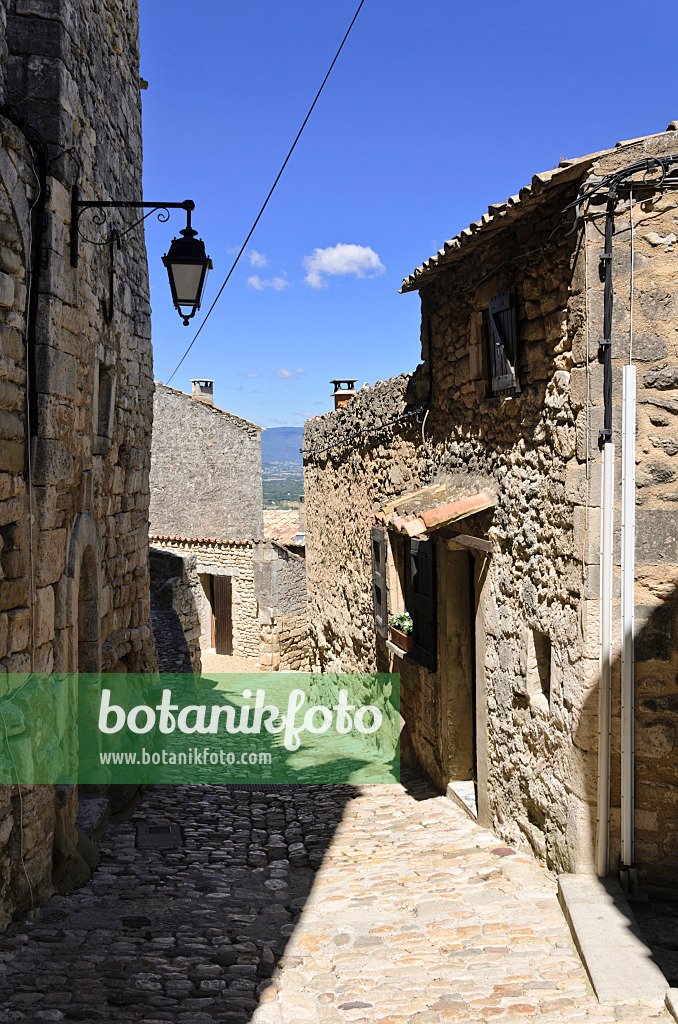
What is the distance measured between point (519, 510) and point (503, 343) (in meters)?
1.19

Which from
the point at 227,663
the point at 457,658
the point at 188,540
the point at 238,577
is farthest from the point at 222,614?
the point at 457,658

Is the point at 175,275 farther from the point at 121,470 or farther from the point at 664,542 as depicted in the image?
the point at 664,542

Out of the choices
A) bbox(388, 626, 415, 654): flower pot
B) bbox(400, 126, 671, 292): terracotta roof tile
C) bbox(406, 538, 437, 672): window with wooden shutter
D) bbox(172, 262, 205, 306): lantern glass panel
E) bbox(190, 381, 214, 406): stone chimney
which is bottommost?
bbox(388, 626, 415, 654): flower pot

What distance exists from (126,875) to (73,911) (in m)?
0.93

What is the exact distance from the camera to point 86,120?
5.32 metres

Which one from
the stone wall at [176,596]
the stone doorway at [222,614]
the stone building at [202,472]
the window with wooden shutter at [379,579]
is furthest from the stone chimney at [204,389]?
the window with wooden shutter at [379,579]

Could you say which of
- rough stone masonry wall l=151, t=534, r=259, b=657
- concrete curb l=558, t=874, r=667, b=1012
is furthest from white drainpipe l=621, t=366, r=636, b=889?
rough stone masonry wall l=151, t=534, r=259, b=657

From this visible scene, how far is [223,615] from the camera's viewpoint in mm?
19672

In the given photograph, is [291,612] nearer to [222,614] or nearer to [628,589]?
[222,614]

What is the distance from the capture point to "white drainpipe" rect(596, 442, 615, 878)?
14.3 ft

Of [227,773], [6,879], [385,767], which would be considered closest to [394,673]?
[385,767]

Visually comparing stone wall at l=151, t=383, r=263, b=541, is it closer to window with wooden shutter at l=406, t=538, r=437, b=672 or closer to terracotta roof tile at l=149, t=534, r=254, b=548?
terracotta roof tile at l=149, t=534, r=254, b=548

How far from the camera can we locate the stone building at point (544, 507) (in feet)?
14.2

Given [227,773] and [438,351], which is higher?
[438,351]
